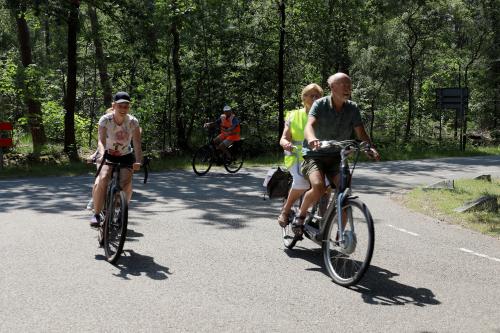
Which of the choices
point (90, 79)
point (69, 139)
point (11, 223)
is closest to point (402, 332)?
point (11, 223)

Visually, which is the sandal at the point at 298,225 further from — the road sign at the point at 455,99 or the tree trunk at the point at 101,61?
the road sign at the point at 455,99

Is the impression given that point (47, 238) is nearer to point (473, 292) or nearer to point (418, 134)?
point (473, 292)

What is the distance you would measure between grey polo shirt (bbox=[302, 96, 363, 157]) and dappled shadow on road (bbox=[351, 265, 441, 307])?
135cm

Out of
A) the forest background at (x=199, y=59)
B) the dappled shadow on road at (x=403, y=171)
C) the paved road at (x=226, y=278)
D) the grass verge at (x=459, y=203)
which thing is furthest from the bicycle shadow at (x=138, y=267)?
the forest background at (x=199, y=59)

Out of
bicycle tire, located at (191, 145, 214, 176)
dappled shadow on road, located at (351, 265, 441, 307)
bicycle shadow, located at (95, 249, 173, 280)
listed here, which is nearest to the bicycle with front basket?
dappled shadow on road, located at (351, 265, 441, 307)

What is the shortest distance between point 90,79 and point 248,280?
24303 mm

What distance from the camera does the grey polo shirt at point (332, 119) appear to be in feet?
19.8

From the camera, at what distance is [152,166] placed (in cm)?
1734

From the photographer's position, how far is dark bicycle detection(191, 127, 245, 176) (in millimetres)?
15617

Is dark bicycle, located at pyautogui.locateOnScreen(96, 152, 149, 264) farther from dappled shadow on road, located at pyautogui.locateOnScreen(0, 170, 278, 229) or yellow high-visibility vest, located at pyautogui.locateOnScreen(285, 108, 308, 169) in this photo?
dappled shadow on road, located at pyautogui.locateOnScreen(0, 170, 278, 229)

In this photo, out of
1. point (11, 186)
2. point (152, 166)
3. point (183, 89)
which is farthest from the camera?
point (183, 89)

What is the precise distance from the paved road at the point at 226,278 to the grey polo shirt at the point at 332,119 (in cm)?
136

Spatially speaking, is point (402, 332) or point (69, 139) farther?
point (69, 139)

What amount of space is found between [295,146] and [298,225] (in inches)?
35.1
